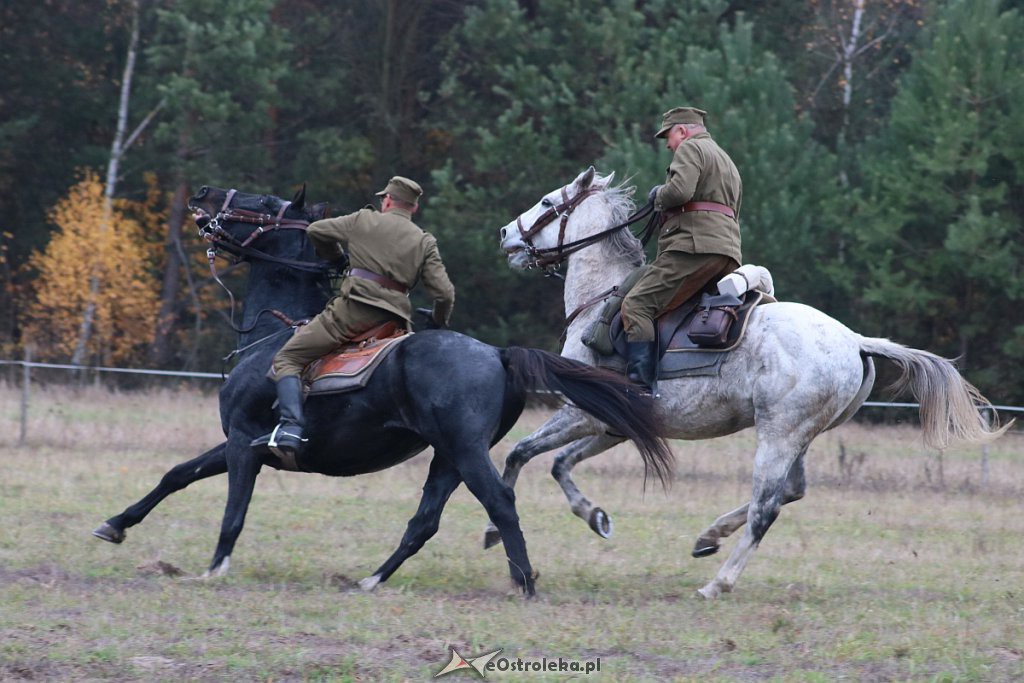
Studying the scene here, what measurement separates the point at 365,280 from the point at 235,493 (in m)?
1.57

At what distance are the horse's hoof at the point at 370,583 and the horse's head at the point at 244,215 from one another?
7.53 feet

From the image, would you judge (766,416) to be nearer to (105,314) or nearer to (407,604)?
(407,604)

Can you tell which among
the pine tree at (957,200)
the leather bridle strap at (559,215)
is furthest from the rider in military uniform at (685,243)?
the pine tree at (957,200)

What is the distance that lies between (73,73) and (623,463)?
2032cm

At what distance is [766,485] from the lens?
A: 27.8ft

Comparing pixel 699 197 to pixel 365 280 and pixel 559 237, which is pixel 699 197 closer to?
pixel 559 237

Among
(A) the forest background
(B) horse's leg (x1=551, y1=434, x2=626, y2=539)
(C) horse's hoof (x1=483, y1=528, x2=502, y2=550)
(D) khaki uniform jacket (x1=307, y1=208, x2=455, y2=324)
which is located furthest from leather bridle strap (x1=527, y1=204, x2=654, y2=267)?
(A) the forest background

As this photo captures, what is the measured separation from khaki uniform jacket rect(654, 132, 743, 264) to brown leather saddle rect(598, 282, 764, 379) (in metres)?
0.32

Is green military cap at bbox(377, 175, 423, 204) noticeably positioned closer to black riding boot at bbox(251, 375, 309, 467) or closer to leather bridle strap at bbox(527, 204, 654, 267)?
black riding boot at bbox(251, 375, 309, 467)

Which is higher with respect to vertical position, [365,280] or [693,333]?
[365,280]

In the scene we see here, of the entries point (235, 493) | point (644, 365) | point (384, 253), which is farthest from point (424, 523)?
point (644, 365)

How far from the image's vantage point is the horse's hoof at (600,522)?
8.68 m

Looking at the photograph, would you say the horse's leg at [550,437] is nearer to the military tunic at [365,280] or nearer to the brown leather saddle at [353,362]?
the brown leather saddle at [353,362]

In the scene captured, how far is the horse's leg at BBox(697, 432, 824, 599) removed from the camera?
8461 mm
